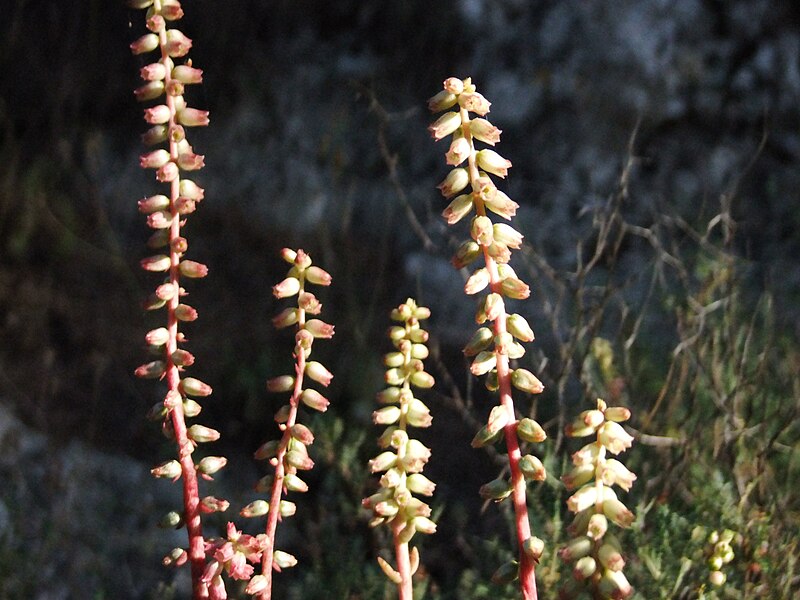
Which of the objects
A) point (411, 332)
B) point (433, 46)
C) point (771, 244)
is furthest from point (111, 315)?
point (411, 332)

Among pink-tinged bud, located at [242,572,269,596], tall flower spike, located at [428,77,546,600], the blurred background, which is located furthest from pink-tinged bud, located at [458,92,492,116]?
the blurred background

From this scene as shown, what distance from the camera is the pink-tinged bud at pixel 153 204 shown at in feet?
5.28

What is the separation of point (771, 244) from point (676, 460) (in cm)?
134

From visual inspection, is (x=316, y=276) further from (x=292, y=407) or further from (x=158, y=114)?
(x=158, y=114)

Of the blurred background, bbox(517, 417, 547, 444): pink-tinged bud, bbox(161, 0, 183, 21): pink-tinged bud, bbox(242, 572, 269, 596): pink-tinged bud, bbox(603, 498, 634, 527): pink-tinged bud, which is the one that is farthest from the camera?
the blurred background

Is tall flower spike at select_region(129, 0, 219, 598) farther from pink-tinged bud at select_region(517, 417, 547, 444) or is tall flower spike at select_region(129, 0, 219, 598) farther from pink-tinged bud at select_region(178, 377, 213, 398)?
pink-tinged bud at select_region(517, 417, 547, 444)

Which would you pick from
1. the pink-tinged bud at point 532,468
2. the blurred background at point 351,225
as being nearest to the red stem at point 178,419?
the pink-tinged bud at point 532,468

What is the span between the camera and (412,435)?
350 centimetres

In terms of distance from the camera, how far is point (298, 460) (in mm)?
1571

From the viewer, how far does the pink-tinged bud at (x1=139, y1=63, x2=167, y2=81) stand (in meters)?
1.63

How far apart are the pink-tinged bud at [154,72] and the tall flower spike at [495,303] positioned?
1.42 ft

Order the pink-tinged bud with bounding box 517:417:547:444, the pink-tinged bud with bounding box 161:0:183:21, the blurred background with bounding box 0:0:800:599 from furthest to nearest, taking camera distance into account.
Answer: the blurred background with bounding box 0:0:800:599
the pink-tinged bud with bounding box 161:0:183:21
the pink-tinged bud with bounding box 517:417:547:444

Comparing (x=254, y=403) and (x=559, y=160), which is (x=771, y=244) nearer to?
(x=559, y=160)

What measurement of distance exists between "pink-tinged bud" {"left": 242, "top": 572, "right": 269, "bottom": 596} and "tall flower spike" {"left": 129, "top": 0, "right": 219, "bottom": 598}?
9cm
